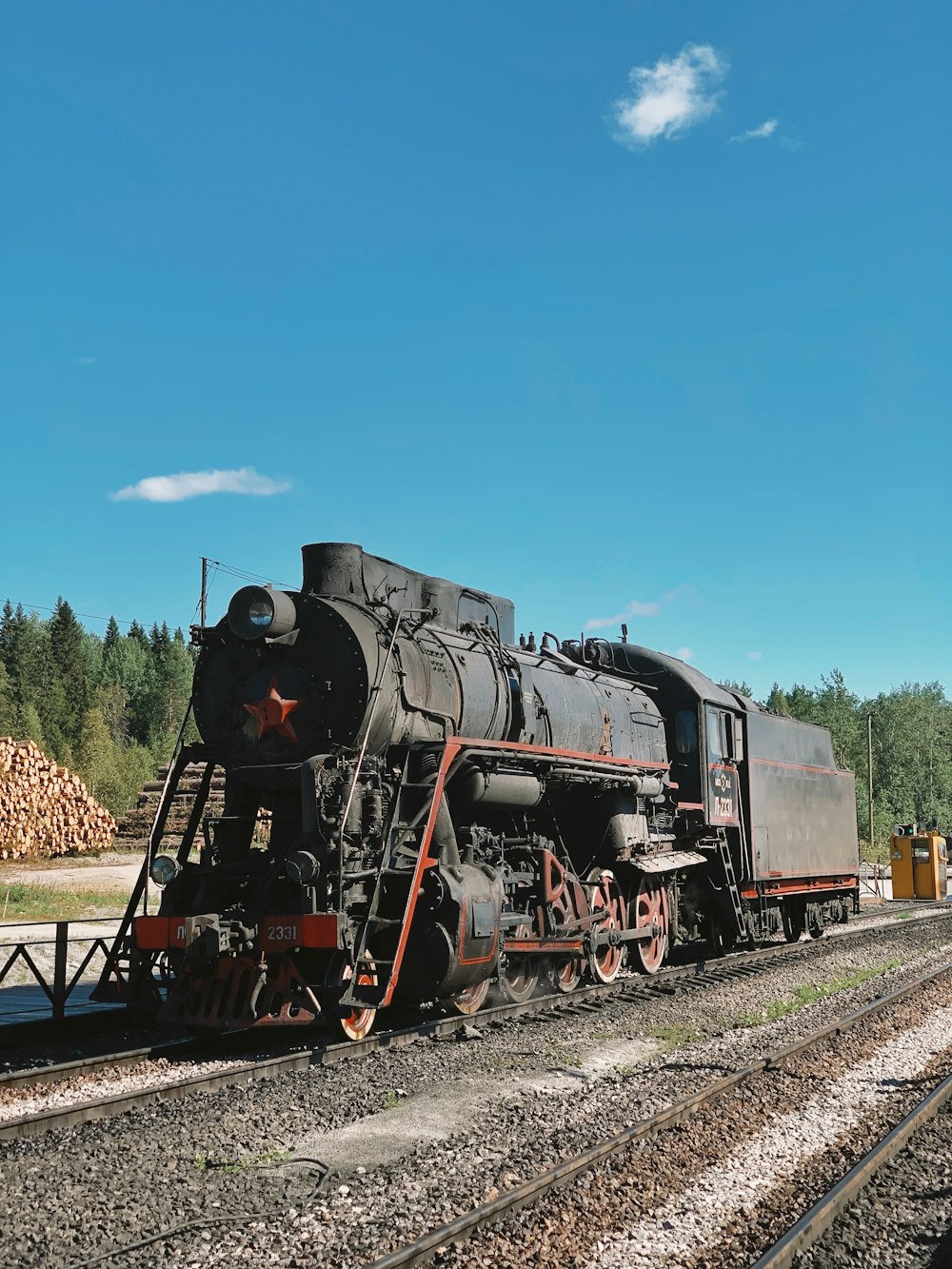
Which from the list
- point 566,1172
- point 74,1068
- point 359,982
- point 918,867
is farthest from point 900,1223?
point 918,867

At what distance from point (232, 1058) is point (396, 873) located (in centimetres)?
196

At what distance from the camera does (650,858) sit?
528 inches

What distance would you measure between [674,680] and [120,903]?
499 inches

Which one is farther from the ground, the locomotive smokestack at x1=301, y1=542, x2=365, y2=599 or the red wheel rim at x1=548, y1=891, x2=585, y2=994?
the locomotive smokestack at x1=301, y1=542, x2=365, y2=599

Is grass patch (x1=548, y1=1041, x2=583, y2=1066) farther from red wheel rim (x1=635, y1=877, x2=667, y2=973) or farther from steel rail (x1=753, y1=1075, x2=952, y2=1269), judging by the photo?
red wheel rim (x1=635, y1=877, x2=667, y2=973)

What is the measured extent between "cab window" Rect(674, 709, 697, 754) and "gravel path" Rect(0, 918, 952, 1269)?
6020mm

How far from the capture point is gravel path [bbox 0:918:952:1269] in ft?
15.9

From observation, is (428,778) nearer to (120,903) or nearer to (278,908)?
(278,908)

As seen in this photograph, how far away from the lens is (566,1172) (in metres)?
5.55

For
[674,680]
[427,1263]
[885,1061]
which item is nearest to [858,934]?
[674,680]

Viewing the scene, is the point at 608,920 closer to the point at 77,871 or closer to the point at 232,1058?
the point at 232,1058

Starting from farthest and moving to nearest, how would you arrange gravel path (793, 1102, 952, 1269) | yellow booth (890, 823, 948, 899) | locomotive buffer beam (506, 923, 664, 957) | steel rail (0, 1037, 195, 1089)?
yellow booth (890, 823, 948, 899) → locomotive buffer beam (506, 923, 664, 957) → steel rail (0, 1037, 195, 1089) → gravel path (793, 1102, 952, 1269)

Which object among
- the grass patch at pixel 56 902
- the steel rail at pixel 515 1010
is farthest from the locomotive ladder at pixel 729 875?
the grass patch at pixel 56 902

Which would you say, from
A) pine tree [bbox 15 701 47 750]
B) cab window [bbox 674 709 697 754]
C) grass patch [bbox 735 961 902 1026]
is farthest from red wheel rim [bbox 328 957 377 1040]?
pine tree [bbox 15 701 47 750]
